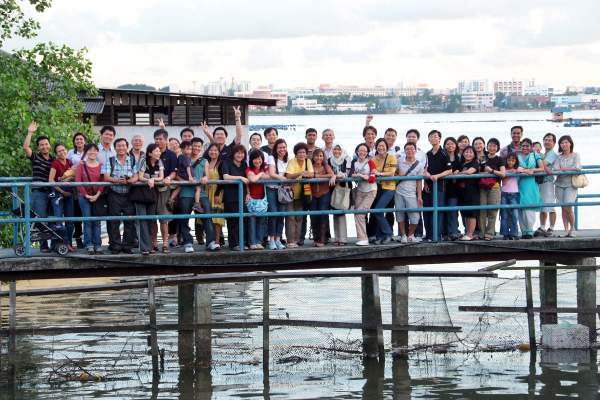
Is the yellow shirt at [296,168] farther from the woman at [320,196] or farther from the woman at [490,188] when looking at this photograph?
the woman at [490,188]

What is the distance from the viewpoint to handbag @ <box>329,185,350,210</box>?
55.1 feet

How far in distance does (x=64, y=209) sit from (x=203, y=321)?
2.69 metres

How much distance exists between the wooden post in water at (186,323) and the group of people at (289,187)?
84cm

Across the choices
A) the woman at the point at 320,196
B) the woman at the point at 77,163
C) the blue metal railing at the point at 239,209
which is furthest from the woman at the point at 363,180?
the woman at the point at 77,163

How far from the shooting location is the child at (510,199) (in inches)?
685

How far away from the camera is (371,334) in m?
17.8

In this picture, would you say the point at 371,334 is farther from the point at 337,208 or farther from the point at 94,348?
the point at 94,348

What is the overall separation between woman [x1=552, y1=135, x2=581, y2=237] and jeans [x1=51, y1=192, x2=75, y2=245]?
7023mm

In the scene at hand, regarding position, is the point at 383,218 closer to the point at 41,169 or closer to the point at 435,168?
the point at 435,168

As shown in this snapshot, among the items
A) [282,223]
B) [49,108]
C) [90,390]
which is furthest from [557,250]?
[49,108]

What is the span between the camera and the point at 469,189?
17359mm

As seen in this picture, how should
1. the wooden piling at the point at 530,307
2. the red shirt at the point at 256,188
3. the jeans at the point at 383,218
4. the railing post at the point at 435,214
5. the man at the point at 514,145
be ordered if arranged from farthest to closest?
the wooden piling at the point at 530,307
the man at the point at 514,145
the jeans at the point at 383,218
the railing post at the point at 435,214
the red shirt at the point at 256,188

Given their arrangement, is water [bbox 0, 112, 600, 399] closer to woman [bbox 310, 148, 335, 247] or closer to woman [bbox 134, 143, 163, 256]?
woman [bbox 310, 148, 335, 247]

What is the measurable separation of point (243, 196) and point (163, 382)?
3114mm
